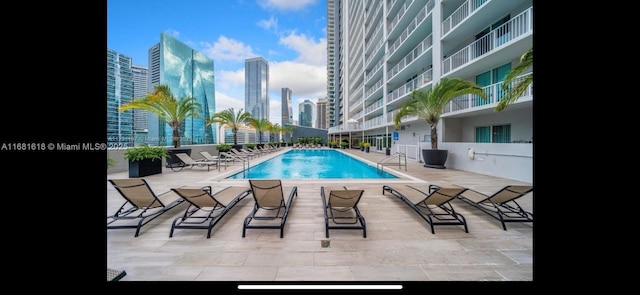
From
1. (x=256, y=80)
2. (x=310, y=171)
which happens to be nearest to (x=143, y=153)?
(x=310, y=171)

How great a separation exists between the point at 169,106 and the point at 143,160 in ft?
16.5

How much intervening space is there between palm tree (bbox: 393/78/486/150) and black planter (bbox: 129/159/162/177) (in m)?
13.2

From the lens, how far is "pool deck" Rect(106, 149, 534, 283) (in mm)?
2615

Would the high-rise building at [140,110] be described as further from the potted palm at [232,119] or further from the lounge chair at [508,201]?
the lounge chair at [508,201]

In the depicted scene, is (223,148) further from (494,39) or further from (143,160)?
(494,39)

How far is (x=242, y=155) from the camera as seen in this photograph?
16.8 metres

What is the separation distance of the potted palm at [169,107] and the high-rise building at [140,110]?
0.49 m

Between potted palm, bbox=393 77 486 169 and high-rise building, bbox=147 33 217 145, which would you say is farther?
A: high-rise building, bbox=147 33 217 145

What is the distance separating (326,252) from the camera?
308cm

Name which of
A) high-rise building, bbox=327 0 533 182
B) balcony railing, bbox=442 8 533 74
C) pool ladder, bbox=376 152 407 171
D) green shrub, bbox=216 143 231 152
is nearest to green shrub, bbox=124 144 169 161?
green shrub, bbox=216 143 231 152

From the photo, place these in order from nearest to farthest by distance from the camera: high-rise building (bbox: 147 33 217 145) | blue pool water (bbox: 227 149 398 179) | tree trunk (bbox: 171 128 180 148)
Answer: blue pool water (bbox: 227 149 398 179)
tree trunk (bbox: 171 128 180 148)
high-rise building (bbox: 147 33 217 145)

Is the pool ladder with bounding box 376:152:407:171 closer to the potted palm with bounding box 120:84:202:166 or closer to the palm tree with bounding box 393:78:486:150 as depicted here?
the palm tree with bounding box 393:78:486:150
